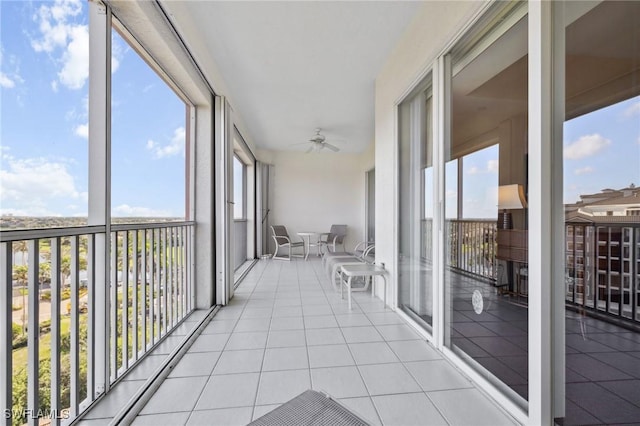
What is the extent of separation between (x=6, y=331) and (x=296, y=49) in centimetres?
290

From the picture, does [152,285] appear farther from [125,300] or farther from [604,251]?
[604,251]

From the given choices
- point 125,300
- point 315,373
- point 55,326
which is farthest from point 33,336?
point 315,373

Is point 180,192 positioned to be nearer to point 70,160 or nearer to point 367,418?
point 70,160

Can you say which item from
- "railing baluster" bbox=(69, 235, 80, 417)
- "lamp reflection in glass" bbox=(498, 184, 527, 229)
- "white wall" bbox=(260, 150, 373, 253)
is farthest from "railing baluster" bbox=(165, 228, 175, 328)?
"white wall" bbox=(260, 150, 373, 253)

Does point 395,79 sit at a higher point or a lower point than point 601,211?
higher

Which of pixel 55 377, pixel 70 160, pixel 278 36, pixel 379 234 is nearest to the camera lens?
pixel 55 377

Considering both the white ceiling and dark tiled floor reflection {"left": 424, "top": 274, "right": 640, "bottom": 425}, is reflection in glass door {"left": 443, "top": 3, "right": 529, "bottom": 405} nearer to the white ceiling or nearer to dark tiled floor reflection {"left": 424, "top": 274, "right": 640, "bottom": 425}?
dark tiled floor reflection {"left": 424, "top": 274, "right": 640, "bottom": 425}

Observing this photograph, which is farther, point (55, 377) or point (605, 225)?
point (55, 377)

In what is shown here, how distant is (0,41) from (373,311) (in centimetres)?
304

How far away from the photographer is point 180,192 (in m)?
2.76

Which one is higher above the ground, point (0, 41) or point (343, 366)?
point (0, 41)

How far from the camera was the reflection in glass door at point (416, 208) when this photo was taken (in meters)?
2.26

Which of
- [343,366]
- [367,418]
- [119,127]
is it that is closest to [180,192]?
[119,127]

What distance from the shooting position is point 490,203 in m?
1.64
